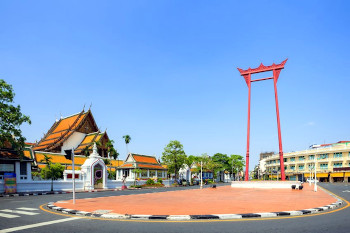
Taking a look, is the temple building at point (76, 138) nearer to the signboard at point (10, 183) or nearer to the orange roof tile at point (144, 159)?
the orange roof tile at point (144, 159)

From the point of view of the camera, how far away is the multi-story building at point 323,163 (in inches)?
2810

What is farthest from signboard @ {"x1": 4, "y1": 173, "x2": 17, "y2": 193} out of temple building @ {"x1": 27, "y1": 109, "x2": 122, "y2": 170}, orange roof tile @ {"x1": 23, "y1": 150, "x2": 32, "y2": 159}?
temple building @ {"x1": 27, "y1": 109, "x2": 122, "y2": 170}

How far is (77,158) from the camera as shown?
4944cm

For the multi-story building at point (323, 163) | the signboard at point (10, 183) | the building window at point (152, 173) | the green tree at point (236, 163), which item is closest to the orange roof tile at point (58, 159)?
the building window at point (152, 173)

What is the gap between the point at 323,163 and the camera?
7612 cm

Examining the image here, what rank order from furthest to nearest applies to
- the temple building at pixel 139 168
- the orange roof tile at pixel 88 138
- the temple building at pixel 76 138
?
the orange roof tile at pixel 88 138 → the temple building at pixel 76 138 → the temple building at pixel 139 168

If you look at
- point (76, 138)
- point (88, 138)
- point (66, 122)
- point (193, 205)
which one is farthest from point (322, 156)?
point (193, 205)

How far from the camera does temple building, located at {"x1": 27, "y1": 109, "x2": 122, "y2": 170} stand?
177ft

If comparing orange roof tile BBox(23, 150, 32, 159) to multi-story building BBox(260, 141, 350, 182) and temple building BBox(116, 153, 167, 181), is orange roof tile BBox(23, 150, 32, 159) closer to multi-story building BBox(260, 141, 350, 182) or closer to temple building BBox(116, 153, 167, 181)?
temple building BBox(116, 153, 167, 181)

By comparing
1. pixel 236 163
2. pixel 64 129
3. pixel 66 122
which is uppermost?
pixel 66 122

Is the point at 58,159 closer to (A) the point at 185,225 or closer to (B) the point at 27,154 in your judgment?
(B) the point at 27,154

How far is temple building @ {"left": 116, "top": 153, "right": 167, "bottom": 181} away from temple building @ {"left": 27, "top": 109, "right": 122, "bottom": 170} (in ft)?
11.6

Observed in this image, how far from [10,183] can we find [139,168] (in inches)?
1045

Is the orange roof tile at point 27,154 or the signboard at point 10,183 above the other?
the orange roof tile at point 27,154
